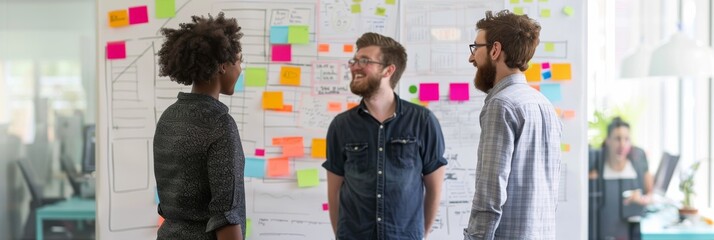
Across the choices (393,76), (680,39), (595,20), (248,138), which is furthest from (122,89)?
(680,39)

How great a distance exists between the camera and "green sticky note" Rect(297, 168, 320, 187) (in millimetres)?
3984

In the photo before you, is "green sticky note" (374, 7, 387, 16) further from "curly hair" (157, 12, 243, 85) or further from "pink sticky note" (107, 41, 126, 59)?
"curly hair" (157, 12, 243, 85)

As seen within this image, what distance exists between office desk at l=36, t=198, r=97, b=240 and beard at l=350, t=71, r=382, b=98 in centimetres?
278

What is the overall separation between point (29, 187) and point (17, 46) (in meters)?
0.98

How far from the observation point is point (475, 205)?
2.61 metres

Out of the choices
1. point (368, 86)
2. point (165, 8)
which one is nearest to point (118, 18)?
point (165, 8)

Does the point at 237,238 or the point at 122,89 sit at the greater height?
the point at 122,89

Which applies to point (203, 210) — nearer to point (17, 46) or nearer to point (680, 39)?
point (680, 39)

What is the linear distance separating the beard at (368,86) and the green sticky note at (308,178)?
0.65 metres

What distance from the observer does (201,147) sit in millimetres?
2404

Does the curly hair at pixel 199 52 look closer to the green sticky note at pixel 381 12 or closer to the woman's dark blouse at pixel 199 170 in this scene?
the woman's dark blouse at pixel 199 170

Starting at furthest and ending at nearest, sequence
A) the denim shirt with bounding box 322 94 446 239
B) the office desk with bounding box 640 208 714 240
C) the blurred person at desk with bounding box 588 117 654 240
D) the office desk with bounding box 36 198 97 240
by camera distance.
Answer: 1. the office desk with bounding box 36 198 97 240
2. the blurred person at desk with bounding box 588 117 654 240
3. the office desk with bounding box 640 208 714 240
4. the denim shirt with bounding box 322 94 446 239

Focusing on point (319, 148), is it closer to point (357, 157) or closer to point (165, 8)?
point (357, 157)

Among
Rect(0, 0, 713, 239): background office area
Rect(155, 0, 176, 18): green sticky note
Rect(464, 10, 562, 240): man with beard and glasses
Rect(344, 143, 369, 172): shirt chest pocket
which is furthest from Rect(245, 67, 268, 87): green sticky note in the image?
Rect(464, 10, 562, 240): man with beard and glasses
